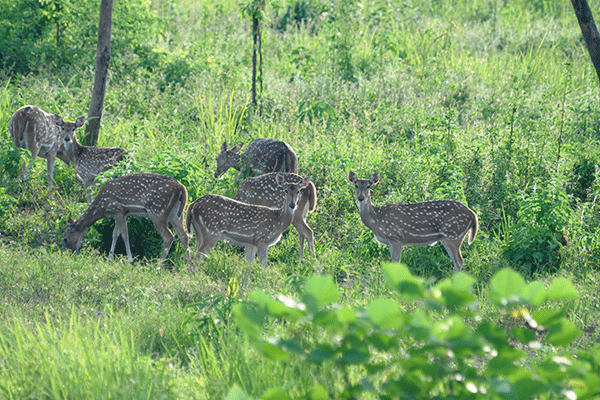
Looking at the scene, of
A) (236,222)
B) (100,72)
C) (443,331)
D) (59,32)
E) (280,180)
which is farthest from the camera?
(59,32)

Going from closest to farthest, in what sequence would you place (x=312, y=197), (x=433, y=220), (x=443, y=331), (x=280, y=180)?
(x=443, y=331)
(x=433, y=220)
(x=280, y=180)
(x=312, y=197)

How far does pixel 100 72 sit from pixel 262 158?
328cm

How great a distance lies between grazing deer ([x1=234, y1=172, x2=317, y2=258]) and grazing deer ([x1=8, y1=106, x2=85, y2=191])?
3072 mm

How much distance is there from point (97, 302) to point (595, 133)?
860cm

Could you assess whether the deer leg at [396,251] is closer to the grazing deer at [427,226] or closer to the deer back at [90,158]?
the grazing deer at [427,226]

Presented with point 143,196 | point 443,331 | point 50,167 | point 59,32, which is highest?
point 59,32

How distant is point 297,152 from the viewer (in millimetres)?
10484

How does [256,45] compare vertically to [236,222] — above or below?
above

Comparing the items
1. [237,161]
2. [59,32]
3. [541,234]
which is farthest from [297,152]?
[59,32]

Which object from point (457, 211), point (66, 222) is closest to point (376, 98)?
point (457, 211)

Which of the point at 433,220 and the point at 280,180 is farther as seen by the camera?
the point at 280,180

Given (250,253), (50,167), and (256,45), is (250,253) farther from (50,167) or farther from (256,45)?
(256,45)

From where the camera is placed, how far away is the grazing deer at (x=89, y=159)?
31.7 ft

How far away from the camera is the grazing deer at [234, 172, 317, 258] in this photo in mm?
8570
